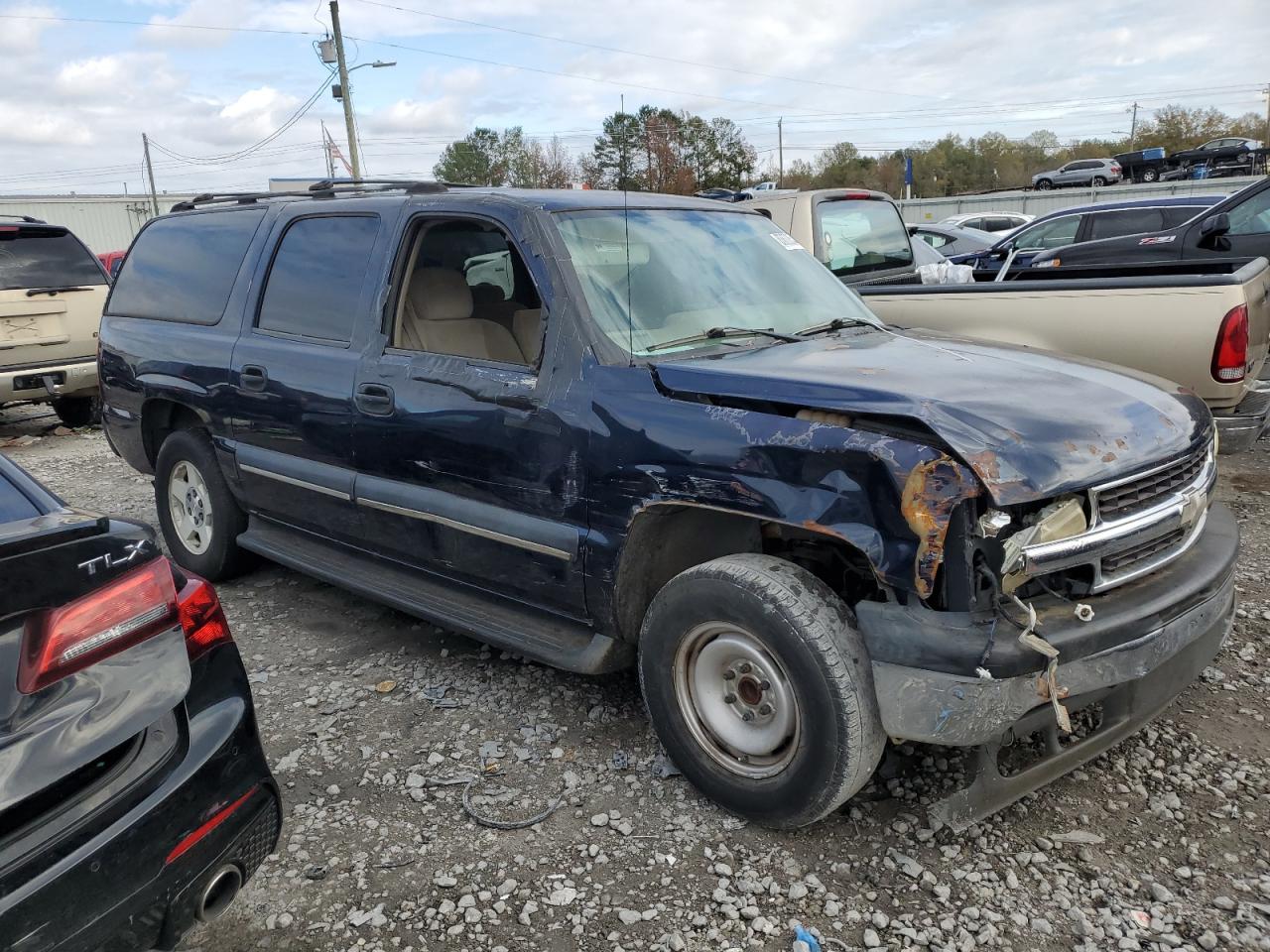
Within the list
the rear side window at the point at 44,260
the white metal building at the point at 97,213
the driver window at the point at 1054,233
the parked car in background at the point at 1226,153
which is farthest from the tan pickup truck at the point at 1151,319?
the white metal building at the point at 97,213

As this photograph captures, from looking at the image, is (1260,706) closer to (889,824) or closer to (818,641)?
(889,824)

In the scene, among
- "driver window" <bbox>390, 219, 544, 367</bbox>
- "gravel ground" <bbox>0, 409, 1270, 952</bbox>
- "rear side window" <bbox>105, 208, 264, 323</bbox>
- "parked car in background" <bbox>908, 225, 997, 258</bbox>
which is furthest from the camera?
"parked car in background" <bbox>908, 225, 997, 258</bbox>

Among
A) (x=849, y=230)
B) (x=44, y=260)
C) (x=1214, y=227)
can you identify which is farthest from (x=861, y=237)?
(x=44, y=260)

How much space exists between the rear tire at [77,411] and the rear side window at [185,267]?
5.69 meters

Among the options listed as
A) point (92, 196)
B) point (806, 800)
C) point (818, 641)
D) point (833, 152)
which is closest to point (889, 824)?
point (806, 800)

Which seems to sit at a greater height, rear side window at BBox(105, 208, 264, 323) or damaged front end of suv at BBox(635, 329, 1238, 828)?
rear side window at BBox(105, 208, 264, 323)

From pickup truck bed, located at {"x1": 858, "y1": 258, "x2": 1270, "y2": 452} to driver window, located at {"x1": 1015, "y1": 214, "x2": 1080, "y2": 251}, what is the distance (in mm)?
5807

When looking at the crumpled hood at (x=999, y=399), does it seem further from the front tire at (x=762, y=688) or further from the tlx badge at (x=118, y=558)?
the tlx badge at (x=118, y=558)

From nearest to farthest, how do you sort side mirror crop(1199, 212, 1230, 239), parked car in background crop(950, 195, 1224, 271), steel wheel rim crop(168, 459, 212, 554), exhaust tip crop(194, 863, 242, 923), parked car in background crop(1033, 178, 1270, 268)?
1. exhaust tip crop(194, 863, 242, 923)
2. steel wheel rim crop(168, 459, 212, 554)
3. side mirror crop(1199, 212, 1230, 239)
4. parked car in background crop(1033, 178, 1270, 268)
5. parked car in background crop(950, 195, 1224, 271)

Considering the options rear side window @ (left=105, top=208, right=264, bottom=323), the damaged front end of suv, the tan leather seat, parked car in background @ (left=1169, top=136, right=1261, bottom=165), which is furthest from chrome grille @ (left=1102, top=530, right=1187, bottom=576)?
parked car in background @ (left=1169, top=136, right=1261, bottom=165)

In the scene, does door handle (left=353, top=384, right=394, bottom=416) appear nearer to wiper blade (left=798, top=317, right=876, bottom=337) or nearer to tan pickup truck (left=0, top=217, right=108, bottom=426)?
wiper blade (left=798, top=317, right=876, bottom=337)

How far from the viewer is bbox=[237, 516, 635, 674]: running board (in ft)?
10.5

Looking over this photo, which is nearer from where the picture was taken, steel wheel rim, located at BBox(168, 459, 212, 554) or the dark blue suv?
the dark blue suv

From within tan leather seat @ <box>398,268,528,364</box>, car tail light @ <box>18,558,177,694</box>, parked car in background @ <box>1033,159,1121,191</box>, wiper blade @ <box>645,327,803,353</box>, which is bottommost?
car tail light @ <box>18,558,177,694</box>
